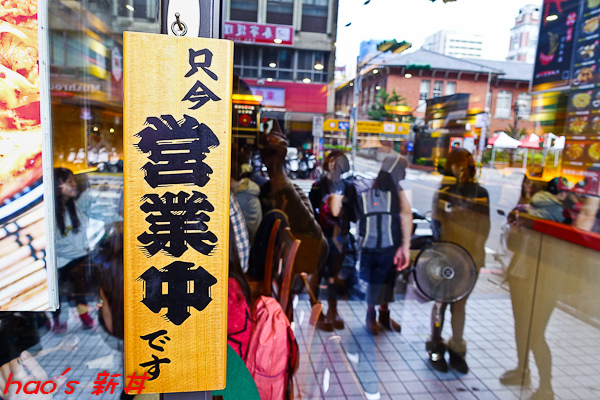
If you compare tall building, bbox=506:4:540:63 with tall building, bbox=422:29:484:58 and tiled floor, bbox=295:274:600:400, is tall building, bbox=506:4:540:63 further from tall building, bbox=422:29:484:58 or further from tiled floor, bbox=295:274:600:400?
tiled floor, bbox=295:274:600:400

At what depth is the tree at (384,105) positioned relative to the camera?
20.7 feet

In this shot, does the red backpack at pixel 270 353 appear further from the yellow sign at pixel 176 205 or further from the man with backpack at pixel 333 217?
the man with backpack at pixel 333 217

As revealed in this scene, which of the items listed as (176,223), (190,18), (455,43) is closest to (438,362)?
(176,223)

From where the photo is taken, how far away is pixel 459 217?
177 inches

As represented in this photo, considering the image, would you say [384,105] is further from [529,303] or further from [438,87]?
[529,303]

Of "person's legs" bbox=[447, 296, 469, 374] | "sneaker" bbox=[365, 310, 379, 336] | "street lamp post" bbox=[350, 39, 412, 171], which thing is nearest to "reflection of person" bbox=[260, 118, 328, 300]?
"sneaker" bbox=[365, 310, 379, 336]

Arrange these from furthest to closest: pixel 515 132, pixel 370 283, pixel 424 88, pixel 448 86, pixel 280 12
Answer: pixel 515 132, pixel 424 88, pixel 448 86, pixel 280 12, pixel 370 283

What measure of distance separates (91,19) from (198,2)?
3.92 m

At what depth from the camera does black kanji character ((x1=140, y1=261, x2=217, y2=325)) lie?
934mm

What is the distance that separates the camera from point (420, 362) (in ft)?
10.4

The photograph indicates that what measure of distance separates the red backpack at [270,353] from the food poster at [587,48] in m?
4.24

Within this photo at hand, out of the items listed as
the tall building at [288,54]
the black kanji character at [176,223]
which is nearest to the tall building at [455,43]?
the tall building at [288,54]

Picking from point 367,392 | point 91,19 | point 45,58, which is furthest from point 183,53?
point 91,19

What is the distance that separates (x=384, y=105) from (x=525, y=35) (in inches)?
88.7
